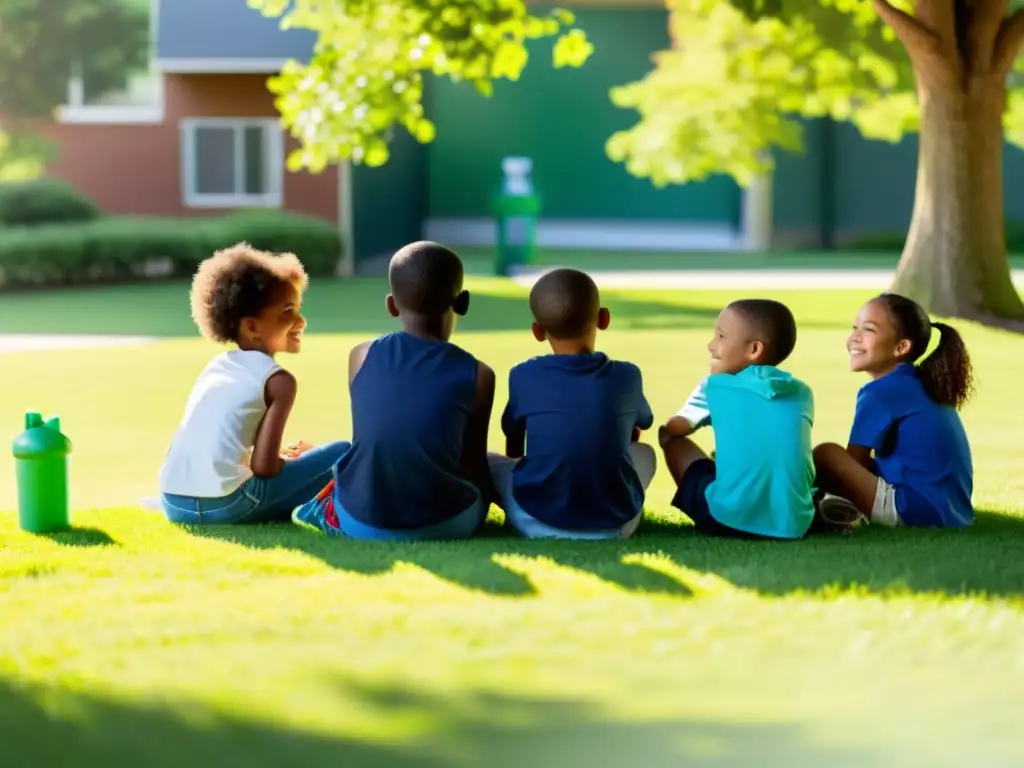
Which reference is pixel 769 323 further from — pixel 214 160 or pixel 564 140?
pixel 564 140

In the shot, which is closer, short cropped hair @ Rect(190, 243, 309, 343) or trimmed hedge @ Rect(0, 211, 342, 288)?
short cropped hair @ Rect(190, 243, 309, 343)

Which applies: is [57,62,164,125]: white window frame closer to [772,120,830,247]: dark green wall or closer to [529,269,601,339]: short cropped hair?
[772,120,830,247]: dark green wall

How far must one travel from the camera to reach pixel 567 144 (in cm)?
3209

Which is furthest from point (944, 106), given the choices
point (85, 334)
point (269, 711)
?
point (269, 711)

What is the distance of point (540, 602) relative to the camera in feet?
14.1

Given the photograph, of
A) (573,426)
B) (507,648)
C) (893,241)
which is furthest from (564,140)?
(507,648)

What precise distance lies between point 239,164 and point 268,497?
19.6 meters

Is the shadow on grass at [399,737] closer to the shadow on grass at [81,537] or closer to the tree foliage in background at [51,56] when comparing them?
the shadow on grass at [81,537]

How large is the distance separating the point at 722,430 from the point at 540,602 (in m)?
1.20

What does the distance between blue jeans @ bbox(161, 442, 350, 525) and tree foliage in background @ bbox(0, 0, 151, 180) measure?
25.3m

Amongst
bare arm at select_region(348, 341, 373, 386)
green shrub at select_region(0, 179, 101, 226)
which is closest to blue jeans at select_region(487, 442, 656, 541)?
bare arm at select_region(348, 341, 373, 386)

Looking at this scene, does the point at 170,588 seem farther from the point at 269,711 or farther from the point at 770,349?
the point at 770,349

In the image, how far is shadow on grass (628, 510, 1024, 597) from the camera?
4500mm

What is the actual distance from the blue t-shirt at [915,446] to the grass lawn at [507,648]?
158 millimetres
